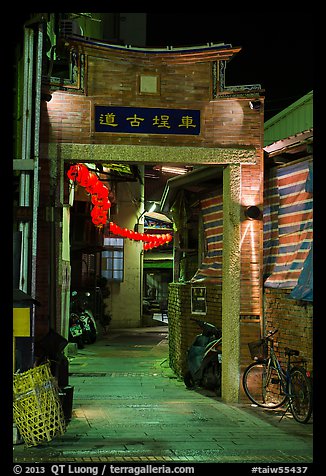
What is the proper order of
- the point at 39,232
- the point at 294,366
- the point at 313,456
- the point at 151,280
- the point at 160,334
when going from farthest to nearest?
the point at 151,280 → the point at 160,334 → the point at 39,232 → the point at 294,366 → the point at 313,456

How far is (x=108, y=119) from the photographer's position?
488 inches

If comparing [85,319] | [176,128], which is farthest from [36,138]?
[85,319]

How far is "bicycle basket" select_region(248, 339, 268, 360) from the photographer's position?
40.1 ft

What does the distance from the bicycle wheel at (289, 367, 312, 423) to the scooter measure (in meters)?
2.46

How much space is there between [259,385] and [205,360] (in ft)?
4.47

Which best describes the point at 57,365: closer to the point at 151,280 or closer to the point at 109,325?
the point at 109,325

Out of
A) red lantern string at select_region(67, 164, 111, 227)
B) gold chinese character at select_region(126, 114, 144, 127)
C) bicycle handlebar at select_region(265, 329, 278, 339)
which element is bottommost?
bicycle handlebar at select_region(265, 329, 278, 339)

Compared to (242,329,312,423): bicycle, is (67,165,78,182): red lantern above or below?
above

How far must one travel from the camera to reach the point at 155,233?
33.0 meters

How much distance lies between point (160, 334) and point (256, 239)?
52.3 ft

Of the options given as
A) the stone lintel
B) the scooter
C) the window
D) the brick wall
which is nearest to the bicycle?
the brick wall

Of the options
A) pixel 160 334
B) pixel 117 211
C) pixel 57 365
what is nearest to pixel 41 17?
pixel 57 365

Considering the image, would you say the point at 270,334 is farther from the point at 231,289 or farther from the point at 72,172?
the point at 72,172

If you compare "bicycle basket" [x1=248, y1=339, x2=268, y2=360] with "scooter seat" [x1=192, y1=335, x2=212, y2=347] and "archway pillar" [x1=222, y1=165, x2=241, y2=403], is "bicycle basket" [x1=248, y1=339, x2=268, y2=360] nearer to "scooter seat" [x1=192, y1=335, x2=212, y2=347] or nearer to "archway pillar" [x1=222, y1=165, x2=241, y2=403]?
"archway pillar" [x1=222, y1=165, x2=241, y2=403]
